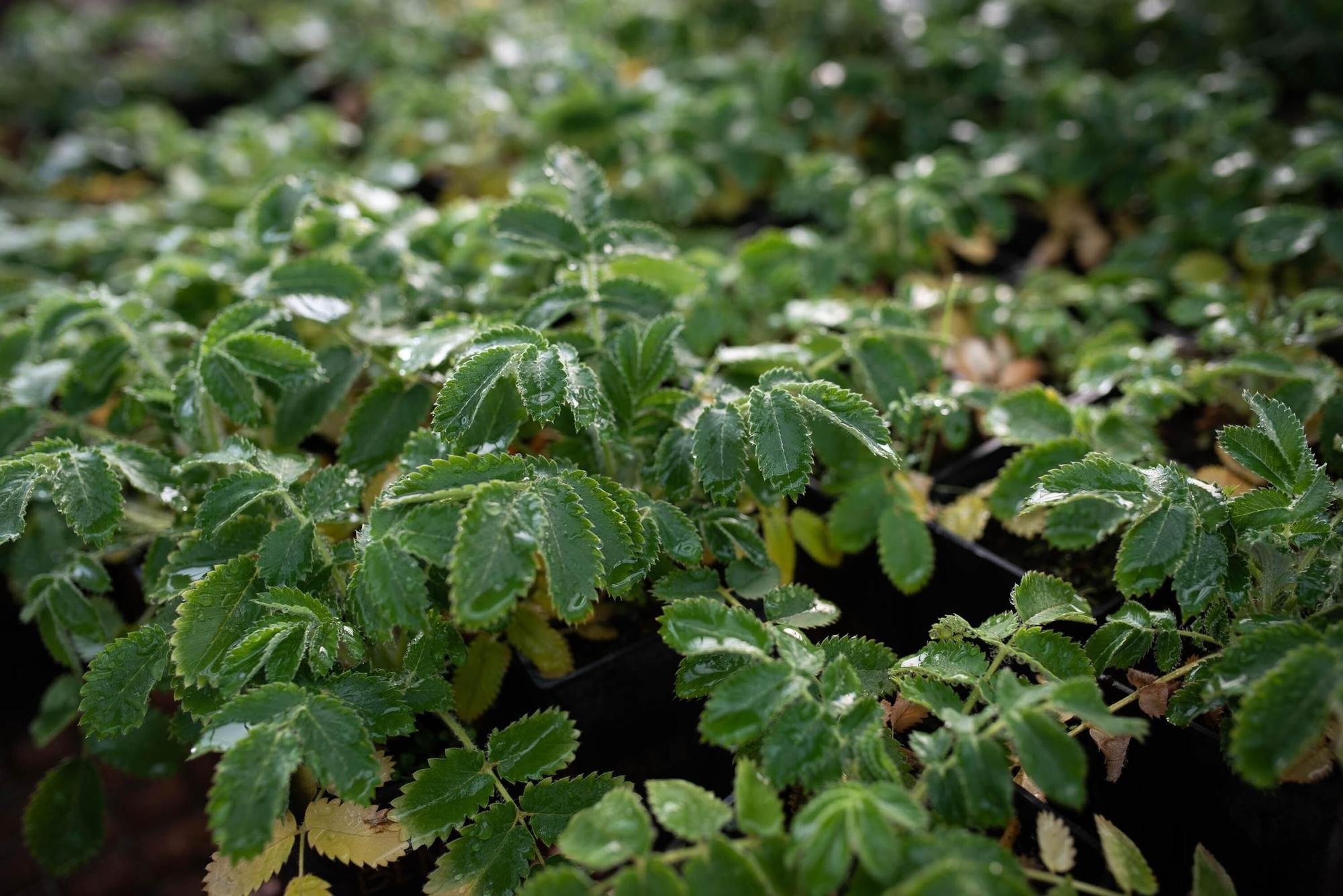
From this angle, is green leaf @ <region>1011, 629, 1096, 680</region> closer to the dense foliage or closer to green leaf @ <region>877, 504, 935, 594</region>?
the dense foliage

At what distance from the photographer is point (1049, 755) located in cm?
66

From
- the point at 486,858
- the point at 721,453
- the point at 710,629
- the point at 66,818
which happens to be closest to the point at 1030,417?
the point at 721,453

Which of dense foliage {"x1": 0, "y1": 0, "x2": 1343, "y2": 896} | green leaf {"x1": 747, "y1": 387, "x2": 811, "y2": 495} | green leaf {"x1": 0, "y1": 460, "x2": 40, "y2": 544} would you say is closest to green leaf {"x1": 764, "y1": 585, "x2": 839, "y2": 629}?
dense foliage {"x1": 0, "y1": 0, "x2": 1343, "y2": 896}

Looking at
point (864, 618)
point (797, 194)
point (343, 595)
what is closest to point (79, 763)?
point (343, 595)

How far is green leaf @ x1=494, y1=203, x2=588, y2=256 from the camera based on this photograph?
1.06 metres

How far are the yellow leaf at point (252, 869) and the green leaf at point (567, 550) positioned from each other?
0.33 meters

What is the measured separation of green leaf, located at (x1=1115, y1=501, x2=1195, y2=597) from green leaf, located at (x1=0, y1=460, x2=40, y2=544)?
99cm

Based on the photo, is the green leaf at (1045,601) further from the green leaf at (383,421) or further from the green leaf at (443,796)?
the green leaf at (383,421)

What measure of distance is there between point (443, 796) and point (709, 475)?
14.5 inches

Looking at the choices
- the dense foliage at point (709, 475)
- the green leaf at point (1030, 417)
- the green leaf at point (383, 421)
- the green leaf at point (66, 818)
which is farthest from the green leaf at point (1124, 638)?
the green leaf at point (66, 818)

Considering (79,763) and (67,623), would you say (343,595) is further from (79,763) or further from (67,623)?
(79,763)

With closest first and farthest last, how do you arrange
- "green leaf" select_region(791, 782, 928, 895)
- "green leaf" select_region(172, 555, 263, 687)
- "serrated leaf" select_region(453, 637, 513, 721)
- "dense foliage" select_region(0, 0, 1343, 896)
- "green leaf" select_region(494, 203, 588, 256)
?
"green leaf" select_region(791, 782, 928, 895)
"dense foliage" select_region(0, 0, 1343, 896)
"green leaf" select_region(172, 555, 263, 687)
"serrated leaf" select_region(453, 637, 513, 721)
"green leaf" select_region(494, 203, 588, 256)

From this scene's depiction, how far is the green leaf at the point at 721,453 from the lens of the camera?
2.82 feet

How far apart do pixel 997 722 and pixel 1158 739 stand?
0.85ft
